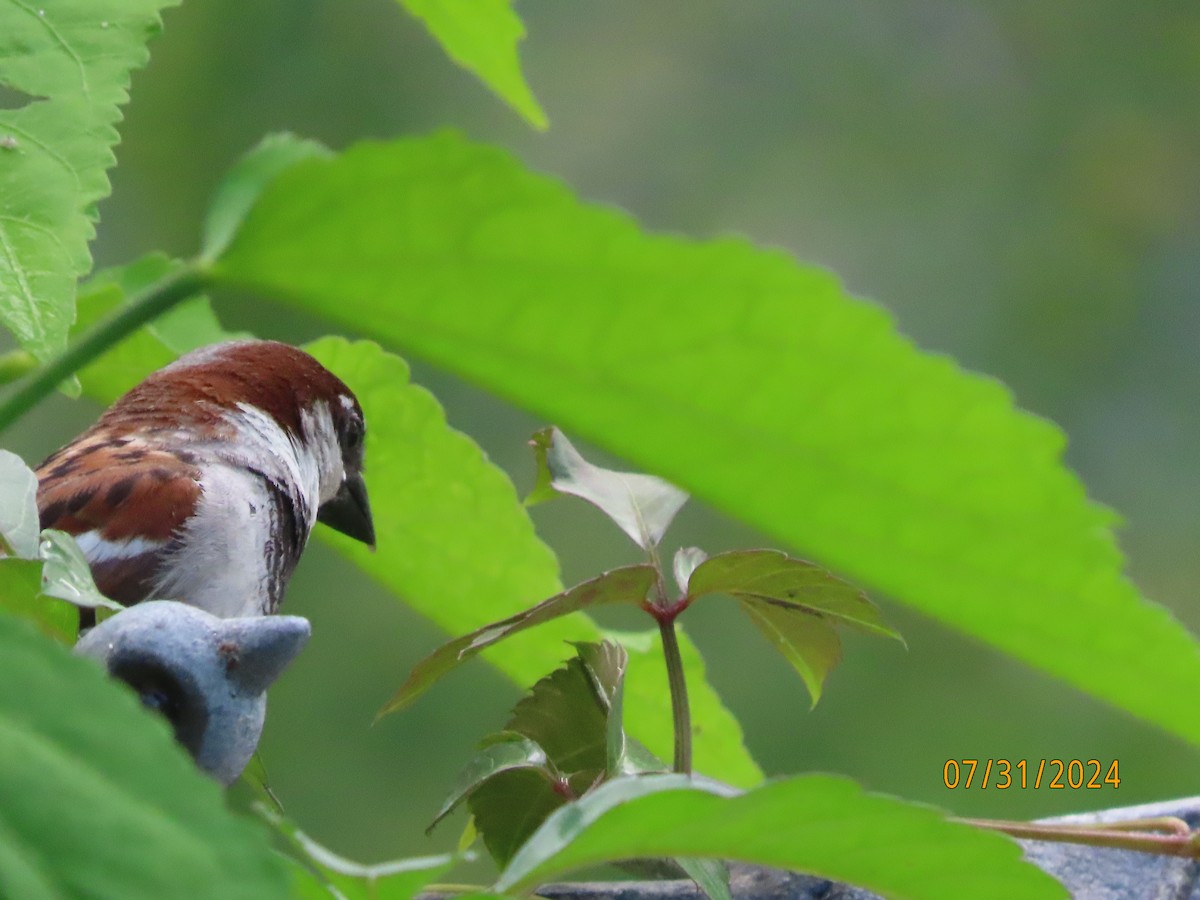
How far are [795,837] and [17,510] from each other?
250mm

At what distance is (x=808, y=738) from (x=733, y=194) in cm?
133

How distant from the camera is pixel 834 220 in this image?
3.24 meters

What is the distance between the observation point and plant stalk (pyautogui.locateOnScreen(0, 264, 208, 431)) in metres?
0.43

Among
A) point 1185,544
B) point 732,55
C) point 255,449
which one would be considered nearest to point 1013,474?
point 255,449

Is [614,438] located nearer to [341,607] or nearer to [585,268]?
[585,268]

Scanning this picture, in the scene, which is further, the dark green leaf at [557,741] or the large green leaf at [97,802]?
the dark green leaf at [557,741]

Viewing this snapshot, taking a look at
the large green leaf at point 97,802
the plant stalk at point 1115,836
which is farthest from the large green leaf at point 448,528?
the large green leaf at point 97,802

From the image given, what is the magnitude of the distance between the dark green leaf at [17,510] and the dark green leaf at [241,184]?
0.33ft

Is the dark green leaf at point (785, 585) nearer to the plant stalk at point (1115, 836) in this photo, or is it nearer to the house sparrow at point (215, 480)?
the plant stalk at point (1115, 836)

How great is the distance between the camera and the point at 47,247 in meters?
0.45

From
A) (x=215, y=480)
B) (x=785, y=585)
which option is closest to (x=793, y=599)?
(x=785, y=585)

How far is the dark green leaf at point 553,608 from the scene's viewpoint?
522 millimetres

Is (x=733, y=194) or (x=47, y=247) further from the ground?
(x=733, y=194)

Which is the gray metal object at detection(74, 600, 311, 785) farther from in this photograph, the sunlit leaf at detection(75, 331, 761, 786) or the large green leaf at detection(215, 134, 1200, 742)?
the sunlit leaf at detection(75, 331, 761, 786)
